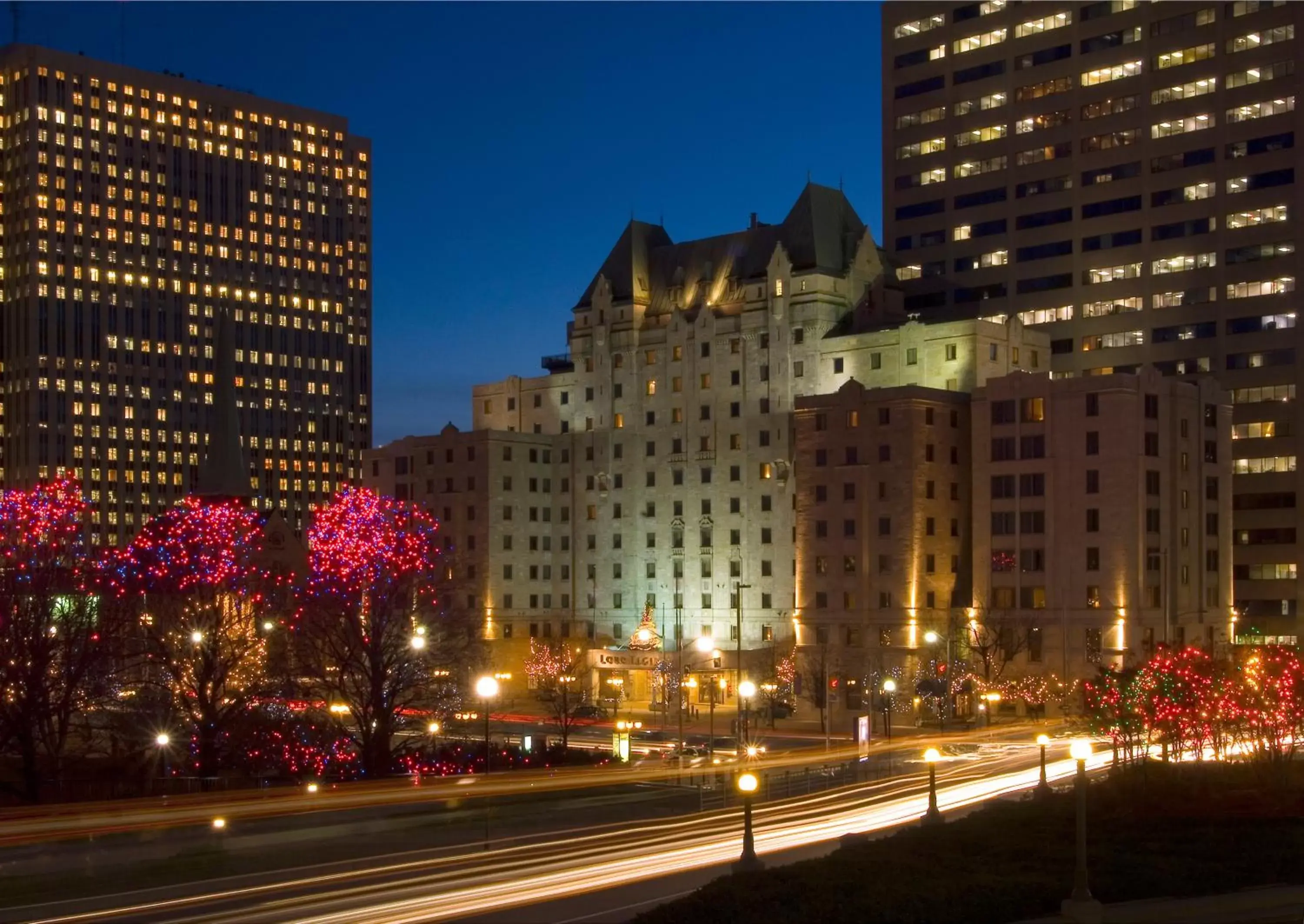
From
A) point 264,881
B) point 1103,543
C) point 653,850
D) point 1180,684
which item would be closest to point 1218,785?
point 1180,684

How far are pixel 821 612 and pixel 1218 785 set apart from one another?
75010 mm

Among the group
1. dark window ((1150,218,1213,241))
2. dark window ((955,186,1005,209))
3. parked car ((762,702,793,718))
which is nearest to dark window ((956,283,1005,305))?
dark window ((955,186,1005,209))

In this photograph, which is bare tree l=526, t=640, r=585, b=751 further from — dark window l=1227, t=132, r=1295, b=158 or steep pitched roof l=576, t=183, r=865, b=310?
dark window l=1227, t=132, r=1295, b=158

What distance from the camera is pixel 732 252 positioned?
163750 mm

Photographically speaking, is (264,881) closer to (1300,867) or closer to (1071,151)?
(1300,867)

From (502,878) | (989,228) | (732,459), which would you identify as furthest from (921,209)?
(502,878)

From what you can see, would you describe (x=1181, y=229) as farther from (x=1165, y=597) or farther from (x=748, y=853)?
(x=748, y=853)

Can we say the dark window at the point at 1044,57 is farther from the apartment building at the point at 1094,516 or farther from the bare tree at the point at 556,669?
the bare tree at the point at 556,669

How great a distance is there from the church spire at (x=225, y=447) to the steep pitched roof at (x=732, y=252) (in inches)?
1389

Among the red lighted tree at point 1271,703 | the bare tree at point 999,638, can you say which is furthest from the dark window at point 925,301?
the red lighted tree at point 1271,703

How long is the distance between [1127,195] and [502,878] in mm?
133695

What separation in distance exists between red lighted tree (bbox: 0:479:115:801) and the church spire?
60504 mm

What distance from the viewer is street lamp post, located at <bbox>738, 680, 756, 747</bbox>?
10356cm

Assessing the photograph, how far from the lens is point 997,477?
134 m
